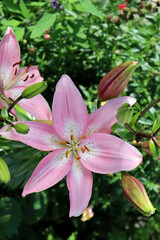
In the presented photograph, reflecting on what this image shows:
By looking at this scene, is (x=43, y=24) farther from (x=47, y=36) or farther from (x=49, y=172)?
(x=49, y=172)

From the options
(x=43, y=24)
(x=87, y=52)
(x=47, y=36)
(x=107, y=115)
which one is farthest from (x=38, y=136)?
(x=87, y=52)

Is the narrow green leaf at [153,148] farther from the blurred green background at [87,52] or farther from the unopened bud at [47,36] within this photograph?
the unopened bud at [47,36]

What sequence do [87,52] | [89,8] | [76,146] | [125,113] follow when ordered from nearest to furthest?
[125,113] < [76,146] < [89,8] < [87,52]

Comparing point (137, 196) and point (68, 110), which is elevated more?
point (68, 110)

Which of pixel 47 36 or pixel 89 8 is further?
pixel 47 36

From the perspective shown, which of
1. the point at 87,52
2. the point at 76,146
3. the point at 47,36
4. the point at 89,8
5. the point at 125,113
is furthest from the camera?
the point at 87,52

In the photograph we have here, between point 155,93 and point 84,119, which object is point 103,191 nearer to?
point 155,93

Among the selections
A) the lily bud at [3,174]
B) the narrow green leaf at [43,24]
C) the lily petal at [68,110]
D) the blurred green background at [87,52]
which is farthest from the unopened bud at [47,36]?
the lily bud at [3,174]
